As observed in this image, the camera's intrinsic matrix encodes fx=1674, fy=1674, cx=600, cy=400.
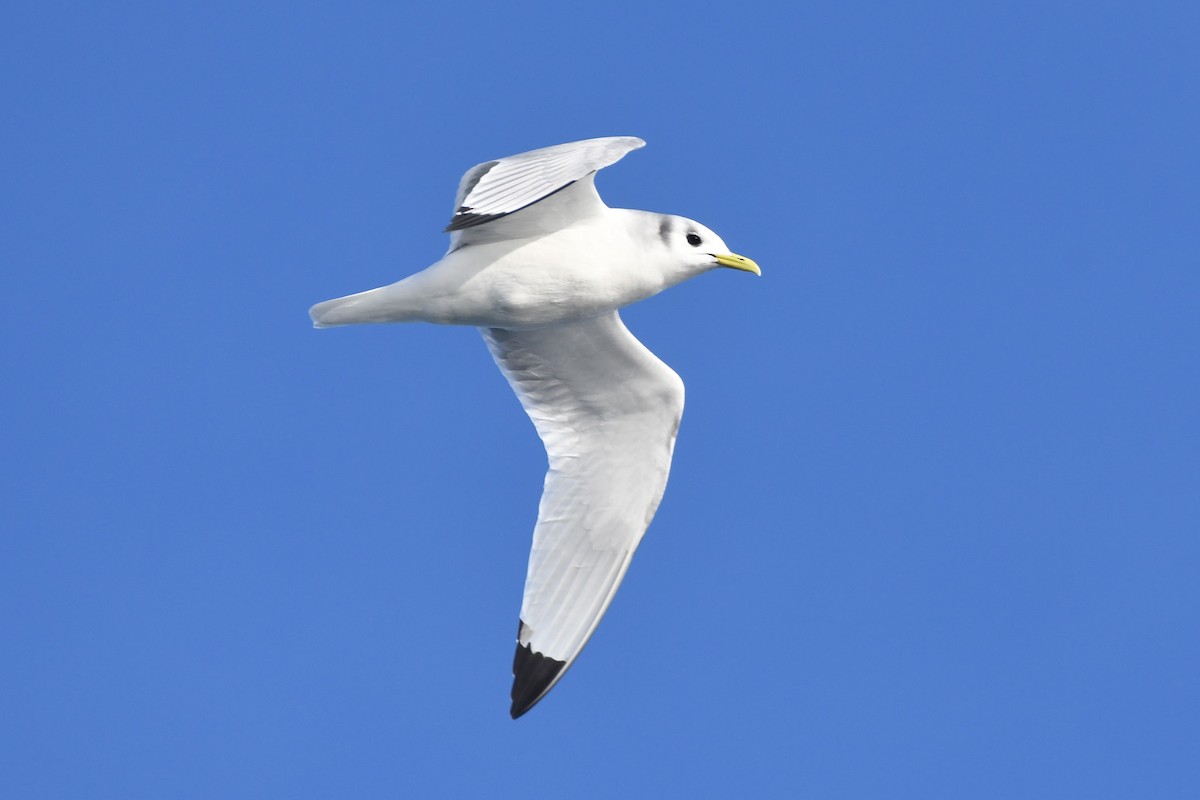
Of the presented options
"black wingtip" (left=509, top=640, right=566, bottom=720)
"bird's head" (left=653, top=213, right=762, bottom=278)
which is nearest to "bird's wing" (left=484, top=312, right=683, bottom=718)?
"black wingtip" (left=509, top=640, right=566, bottom=720)

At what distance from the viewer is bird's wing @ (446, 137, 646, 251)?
27.8 feet

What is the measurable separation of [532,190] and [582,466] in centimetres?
294

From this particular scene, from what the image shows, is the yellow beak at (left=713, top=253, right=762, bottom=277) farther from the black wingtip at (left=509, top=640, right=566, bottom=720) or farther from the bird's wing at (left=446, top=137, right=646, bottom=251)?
the black wingtip at (left=509, top=640, right=566, bottom=720)

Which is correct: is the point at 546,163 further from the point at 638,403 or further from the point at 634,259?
the point at 638,403

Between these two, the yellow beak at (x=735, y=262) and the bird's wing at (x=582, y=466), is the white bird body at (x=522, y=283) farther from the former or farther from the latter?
the bird's wing at (x=582, y=466)

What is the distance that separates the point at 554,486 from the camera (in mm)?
11055

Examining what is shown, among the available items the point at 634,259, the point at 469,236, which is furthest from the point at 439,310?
the point at 634,259

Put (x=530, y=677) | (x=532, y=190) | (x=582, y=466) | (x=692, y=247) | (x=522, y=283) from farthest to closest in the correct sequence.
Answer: (x=582, y=466) → (x=530, y=677) → (x=692, y=247) → (x=522, y=283) → (x=532, y=190)

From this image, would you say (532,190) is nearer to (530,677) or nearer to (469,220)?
(469,220)

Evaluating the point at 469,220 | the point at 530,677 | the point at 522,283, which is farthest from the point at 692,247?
the point at 530,677

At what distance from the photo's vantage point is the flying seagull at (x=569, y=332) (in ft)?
30.7

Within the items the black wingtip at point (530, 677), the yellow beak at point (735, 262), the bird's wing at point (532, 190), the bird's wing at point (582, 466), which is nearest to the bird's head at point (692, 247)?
the yellow beak at point (735, 262)

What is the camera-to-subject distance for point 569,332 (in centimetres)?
1051

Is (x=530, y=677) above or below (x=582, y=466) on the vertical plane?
below
